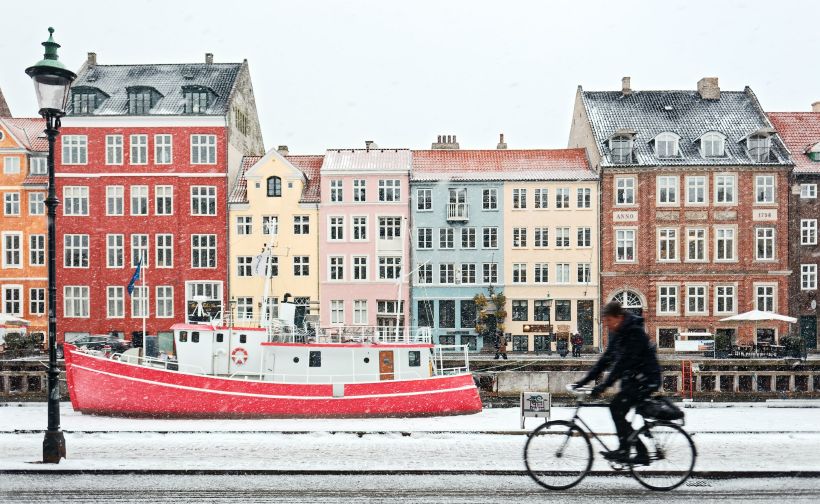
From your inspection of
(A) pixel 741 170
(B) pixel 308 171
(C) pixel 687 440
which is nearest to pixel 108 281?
(B) pixel 308 171

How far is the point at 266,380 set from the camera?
24.9m

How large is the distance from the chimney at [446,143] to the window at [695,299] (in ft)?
54.6

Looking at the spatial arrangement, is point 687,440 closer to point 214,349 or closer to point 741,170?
point 214,349

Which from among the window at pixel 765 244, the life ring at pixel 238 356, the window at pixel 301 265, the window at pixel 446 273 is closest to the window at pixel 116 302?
the window at pixel 301 265

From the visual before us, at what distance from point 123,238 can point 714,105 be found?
35.0 meters

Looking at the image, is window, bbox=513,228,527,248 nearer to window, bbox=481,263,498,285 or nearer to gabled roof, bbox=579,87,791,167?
window, bbox=481,263,498,285

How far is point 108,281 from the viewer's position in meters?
45.2

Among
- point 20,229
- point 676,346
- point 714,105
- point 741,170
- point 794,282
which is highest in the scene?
point 714,105

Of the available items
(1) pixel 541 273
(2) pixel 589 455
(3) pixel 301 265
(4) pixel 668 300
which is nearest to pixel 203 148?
(3) pixel 301 265

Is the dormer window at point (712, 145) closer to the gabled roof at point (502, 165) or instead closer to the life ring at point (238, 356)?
the gabled roof at point (502, 165)

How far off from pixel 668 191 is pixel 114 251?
102ft

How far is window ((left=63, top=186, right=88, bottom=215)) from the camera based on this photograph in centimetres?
4534

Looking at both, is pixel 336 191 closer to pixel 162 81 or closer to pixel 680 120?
pixel 162 81

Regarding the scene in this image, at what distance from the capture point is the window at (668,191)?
1770 inches
